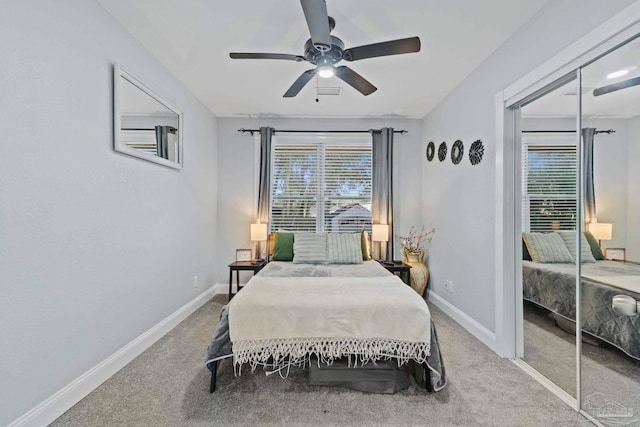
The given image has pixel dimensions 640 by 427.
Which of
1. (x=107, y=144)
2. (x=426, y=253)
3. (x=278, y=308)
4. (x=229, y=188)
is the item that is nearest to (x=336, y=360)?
(x=278, y=308)

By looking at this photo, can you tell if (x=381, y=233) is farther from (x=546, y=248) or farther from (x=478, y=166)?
(x=546, y=248)

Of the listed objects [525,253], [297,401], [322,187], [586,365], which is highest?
[322,187]

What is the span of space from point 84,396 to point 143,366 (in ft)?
1.32

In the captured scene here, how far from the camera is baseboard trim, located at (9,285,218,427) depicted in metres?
1.53

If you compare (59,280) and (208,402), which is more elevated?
(59,280)

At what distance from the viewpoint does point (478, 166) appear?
273cm

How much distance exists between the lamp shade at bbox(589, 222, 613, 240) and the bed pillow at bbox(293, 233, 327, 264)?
95.7 inches

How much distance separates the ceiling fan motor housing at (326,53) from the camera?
1.93m

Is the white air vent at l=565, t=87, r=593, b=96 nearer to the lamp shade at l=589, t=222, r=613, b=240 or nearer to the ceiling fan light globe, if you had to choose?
the lamp shade at l=589, t=222, r=613, b=240

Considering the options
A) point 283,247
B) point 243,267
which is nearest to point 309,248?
point 283,247

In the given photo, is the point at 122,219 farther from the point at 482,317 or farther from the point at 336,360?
the point at 482,317

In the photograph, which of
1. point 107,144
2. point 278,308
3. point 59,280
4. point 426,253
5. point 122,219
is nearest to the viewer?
point 59,280

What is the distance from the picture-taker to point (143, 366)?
7.20ft

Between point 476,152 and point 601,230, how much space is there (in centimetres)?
130
